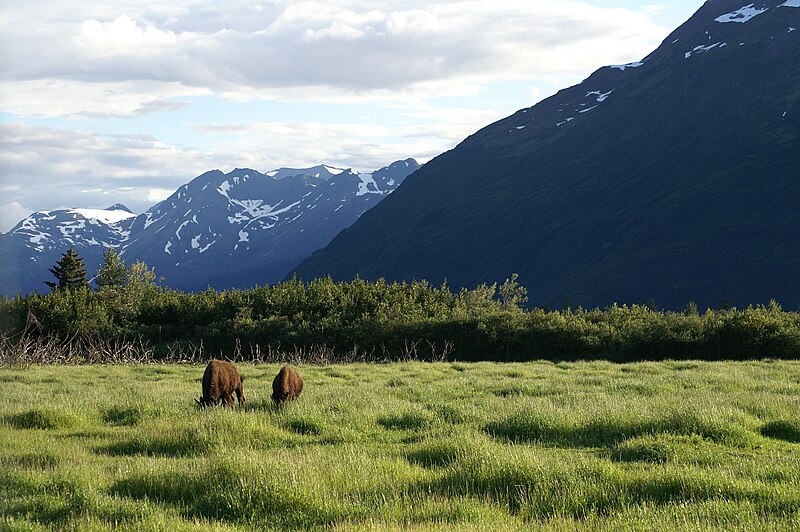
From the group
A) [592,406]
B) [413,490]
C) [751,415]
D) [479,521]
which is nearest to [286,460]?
[413,490]

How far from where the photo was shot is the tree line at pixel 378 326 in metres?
37.9

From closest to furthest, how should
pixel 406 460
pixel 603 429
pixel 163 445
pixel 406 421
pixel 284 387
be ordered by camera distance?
1. pixel 406 460
2. pixel 163 445
3. pixel 603 429
4. pixel 406 421
5. pixel 284 387

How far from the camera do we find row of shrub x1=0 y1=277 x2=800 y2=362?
37906 mm

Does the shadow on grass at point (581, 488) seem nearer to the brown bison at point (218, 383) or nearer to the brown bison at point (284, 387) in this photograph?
the brown bison at point (284, 387)

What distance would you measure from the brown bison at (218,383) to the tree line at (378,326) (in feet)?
61.6

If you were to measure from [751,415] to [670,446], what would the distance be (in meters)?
4.34

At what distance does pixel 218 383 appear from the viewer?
52.1 ft

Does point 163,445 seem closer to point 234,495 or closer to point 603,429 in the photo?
point 234,495

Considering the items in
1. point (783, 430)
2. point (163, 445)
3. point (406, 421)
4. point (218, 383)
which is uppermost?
point (218, 383)

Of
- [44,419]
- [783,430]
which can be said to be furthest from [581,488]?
[44,419]

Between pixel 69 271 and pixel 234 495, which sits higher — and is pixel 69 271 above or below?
above

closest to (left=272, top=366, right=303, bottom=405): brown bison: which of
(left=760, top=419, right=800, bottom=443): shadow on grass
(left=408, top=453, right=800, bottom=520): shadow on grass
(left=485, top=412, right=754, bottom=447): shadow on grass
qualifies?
(left=485, top=412, right=754, bottom=447): shadow on grass

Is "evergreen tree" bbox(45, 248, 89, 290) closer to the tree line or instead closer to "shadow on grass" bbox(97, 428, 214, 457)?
the tree line

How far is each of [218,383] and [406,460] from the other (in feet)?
20.2
